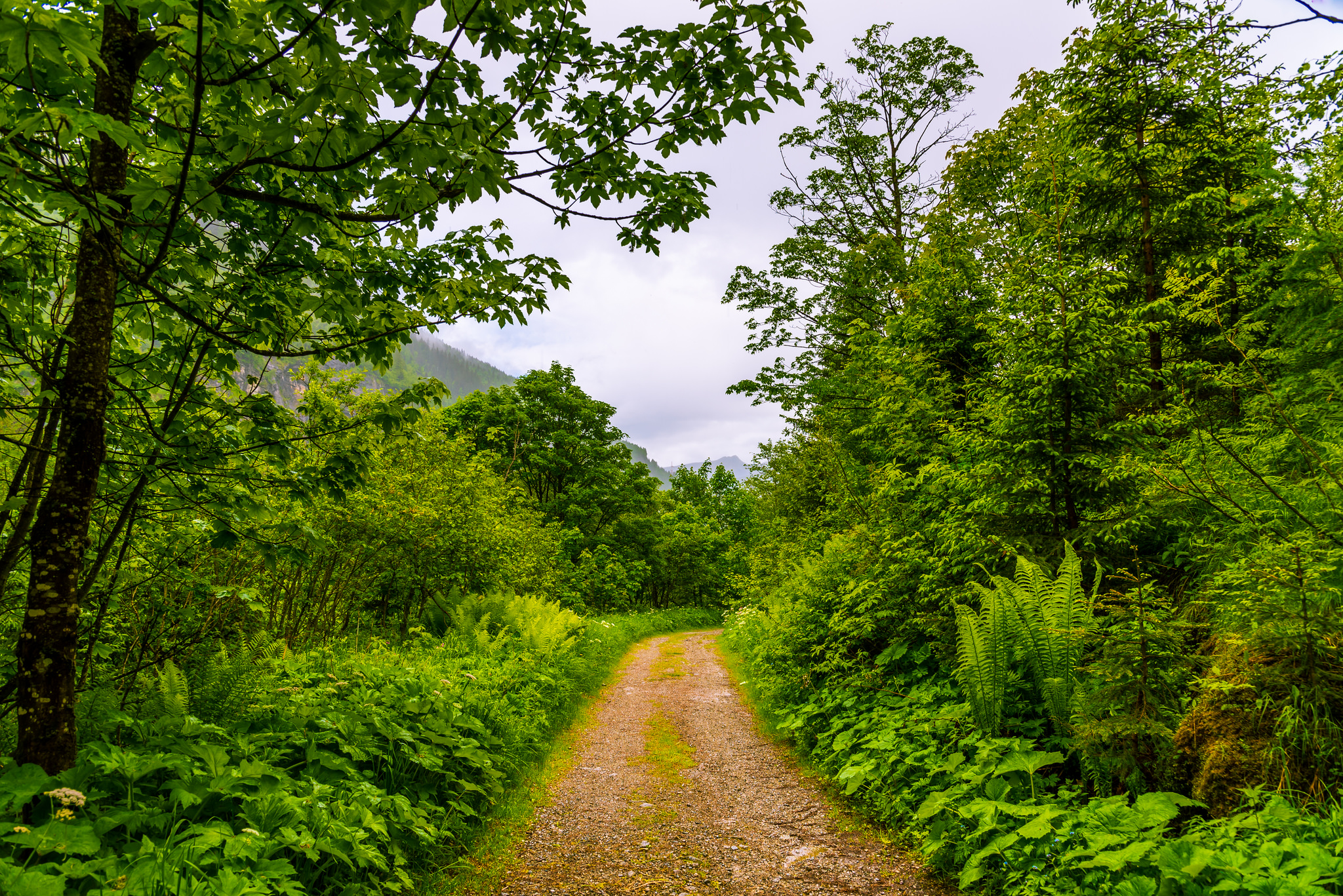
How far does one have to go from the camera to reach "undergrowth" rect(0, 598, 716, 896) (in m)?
2.47

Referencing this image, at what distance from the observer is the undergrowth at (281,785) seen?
8.11 feet

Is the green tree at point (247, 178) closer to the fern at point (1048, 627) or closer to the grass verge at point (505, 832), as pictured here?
the grass verge at point (505, 832)

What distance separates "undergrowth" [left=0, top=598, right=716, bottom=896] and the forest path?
0.69 meters

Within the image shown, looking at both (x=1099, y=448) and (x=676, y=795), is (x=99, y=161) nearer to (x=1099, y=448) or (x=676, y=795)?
(x=676, y=795)

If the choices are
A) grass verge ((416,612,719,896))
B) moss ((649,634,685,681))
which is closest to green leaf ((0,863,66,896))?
grass verge ((416,612,719,896))

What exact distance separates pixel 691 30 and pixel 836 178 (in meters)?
15.5

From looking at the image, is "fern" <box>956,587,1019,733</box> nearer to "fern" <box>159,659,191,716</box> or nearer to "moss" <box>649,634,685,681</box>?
"fern" <box>159,659,191,716</box>

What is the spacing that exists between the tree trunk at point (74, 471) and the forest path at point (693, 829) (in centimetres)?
Result: 284

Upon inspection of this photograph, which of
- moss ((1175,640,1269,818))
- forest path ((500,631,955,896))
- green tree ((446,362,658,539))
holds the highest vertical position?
green tree ((446,362,658,539))

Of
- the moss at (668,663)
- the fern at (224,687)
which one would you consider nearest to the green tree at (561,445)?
the moss at (668,663)

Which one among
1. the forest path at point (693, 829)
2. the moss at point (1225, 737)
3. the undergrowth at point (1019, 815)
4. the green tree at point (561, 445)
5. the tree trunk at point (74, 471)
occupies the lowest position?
the forest path at point (693, 829)

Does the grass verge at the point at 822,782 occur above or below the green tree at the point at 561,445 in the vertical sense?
below

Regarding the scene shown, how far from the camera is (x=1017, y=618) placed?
4617 millimetres

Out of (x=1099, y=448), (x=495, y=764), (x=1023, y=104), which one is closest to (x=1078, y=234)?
(x=1099, y=448)
